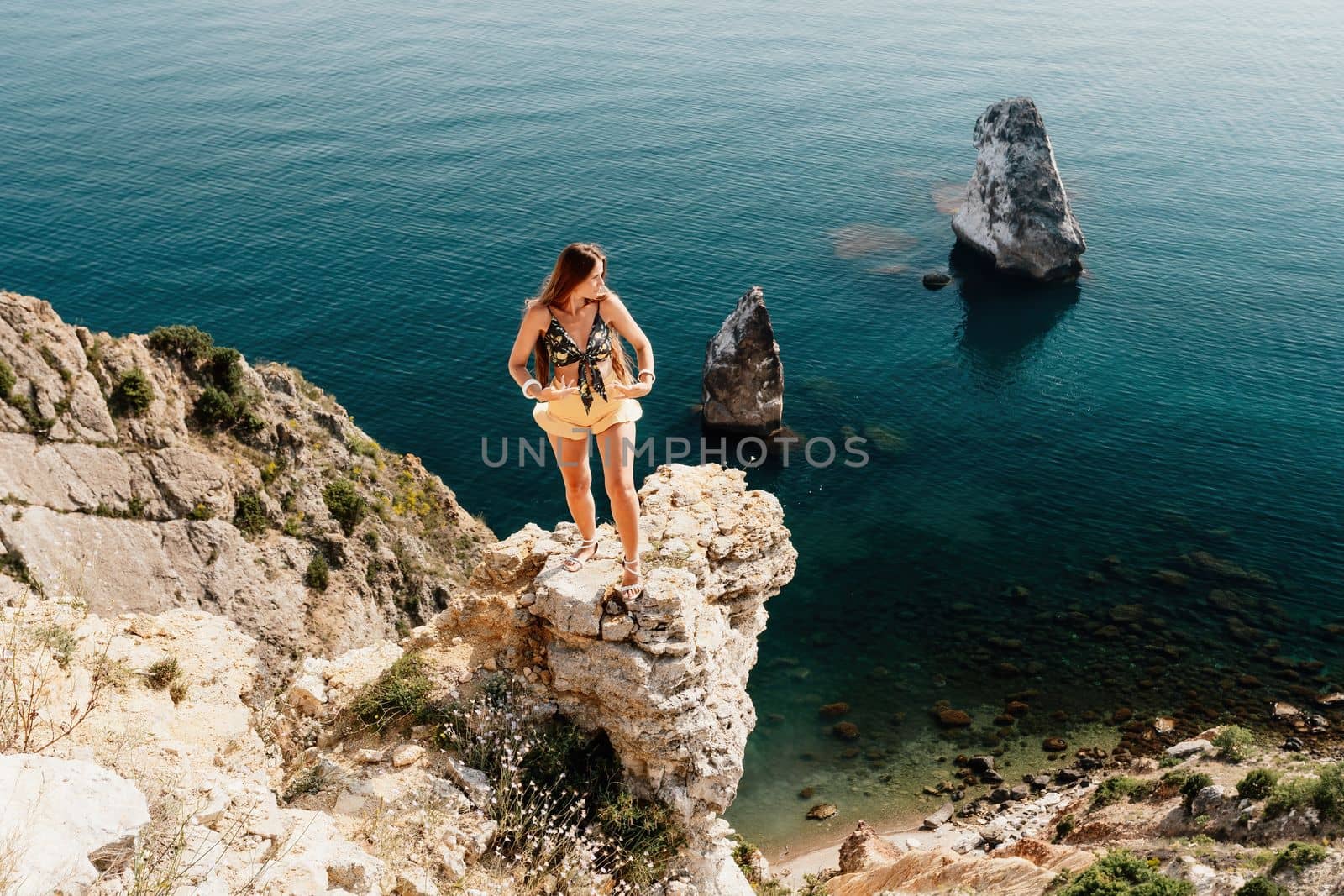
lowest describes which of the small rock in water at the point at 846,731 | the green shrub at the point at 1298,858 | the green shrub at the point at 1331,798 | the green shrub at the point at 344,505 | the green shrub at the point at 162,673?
the small rock in water at the point at 846,731

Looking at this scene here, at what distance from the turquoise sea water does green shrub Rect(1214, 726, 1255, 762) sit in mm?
4438

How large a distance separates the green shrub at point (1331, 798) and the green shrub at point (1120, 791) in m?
5.74

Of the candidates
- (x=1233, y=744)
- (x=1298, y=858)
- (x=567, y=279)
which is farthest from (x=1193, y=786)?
(x=567, y=279)

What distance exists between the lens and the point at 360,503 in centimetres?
3180

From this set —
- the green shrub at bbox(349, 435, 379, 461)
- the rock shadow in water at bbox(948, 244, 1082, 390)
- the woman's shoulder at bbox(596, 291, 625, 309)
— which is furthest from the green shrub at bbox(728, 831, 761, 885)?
the rock shadow in water at bbox(948, 244, 1082, 390)

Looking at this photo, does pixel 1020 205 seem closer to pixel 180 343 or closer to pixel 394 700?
pixel 180 343

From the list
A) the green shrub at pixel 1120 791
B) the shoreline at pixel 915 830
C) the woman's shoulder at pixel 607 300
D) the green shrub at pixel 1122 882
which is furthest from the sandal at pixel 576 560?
the green shrub at pixel 1120 791

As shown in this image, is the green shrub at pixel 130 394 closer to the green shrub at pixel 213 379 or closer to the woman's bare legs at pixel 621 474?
the green shrub at pixel 213 379

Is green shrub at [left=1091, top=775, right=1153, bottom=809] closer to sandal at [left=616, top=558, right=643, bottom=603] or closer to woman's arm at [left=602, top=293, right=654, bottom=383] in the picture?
sandal at [left=616, top=558, right=643, bottom=603]

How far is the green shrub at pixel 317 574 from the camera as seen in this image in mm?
28516

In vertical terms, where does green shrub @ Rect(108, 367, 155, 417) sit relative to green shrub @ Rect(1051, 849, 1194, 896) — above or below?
above

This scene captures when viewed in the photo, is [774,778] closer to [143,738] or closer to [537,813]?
[537,813]

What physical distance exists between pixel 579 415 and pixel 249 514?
20.7 m

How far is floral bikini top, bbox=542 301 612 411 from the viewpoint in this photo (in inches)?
409
